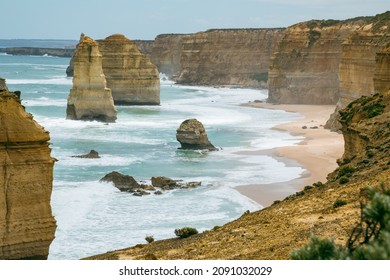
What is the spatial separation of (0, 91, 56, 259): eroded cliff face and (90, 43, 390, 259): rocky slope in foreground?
1940 mm

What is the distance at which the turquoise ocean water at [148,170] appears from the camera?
27984mm

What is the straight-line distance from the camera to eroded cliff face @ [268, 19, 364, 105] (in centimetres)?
8556

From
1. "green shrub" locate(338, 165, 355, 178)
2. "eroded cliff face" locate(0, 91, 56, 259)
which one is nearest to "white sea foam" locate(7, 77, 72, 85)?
"green shrub" locate(338, 165, 355, 178)

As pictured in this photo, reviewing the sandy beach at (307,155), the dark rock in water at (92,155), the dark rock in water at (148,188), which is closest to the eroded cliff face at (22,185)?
the sandy beach at (307,155)

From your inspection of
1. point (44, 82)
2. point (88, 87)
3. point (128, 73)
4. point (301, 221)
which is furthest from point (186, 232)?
point (44, 82)

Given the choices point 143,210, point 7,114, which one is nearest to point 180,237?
point 7,114

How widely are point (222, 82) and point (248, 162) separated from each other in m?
92.0

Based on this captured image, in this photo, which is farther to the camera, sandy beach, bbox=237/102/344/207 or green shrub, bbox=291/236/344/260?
sandy beach, bbox=237/102/344/207

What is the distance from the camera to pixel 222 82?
136 metres

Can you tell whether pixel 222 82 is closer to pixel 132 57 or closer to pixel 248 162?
pixel 132 57

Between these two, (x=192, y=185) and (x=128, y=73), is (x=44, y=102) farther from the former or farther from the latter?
(x=192, y=185)

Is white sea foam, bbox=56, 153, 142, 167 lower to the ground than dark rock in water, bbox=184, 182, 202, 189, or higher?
lower

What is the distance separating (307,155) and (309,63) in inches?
1618

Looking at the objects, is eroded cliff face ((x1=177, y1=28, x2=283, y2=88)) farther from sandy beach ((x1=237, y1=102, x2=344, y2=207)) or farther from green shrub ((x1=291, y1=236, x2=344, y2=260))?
green shrub ((x1=291, y1=236, x2=344, y2=260))
